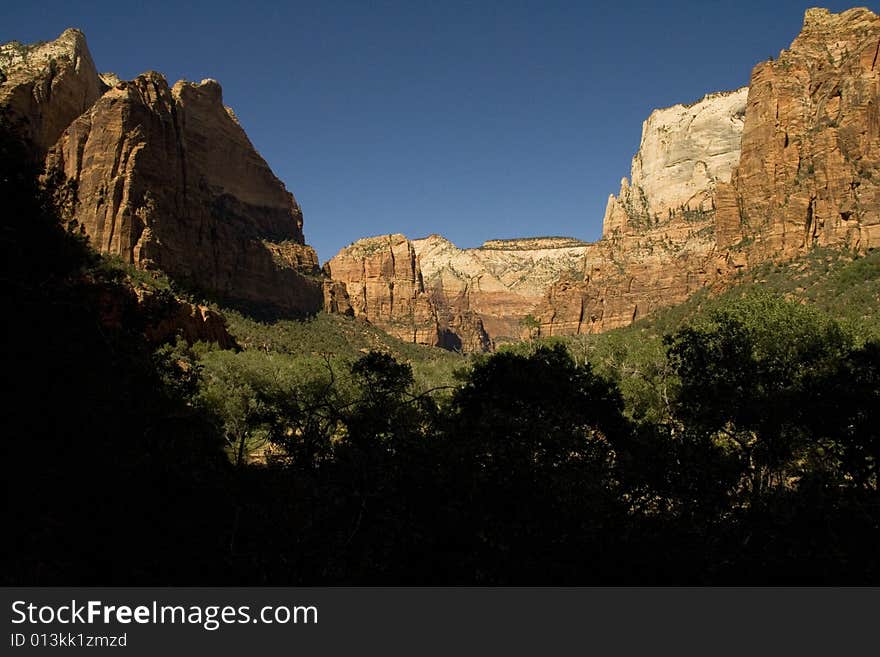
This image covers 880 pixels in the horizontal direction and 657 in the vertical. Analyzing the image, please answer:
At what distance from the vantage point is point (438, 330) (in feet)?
515

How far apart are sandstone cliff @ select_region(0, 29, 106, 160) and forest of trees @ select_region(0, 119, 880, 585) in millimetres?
73252

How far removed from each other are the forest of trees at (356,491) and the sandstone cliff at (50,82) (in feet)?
240

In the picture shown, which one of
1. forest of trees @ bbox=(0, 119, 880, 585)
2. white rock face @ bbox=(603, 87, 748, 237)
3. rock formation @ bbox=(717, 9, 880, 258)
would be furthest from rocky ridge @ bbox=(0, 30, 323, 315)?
white rock face @ bbox=(603, 87, 748, 237)

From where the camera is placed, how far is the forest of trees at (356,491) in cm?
898

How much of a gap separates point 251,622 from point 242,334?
77850 millimetres

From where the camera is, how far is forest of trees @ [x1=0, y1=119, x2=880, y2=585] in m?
8.98

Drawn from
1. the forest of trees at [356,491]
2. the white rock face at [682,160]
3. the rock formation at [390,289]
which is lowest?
the forest of trees at [356,491]

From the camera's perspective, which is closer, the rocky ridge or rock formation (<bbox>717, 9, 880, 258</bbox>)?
rock formation (<bbox>717, 9, 880, 258</bbox>)

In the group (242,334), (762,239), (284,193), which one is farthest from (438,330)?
(762,239)

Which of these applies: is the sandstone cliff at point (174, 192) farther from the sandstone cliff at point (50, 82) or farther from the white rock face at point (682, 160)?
the white rock face at point (682, 160)

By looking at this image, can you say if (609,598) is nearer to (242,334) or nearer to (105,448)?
(105,448)

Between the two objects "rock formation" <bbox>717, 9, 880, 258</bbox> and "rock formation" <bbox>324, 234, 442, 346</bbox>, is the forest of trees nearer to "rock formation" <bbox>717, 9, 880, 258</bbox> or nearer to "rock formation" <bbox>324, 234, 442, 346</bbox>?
"rock formation" <bbox>717, 9, 880, 258</bbox>

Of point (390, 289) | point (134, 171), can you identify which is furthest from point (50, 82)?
point (390, 289)

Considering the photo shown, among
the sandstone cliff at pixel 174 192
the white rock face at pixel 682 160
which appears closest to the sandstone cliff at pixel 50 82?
the sandstone cliff at pixel 174 192
